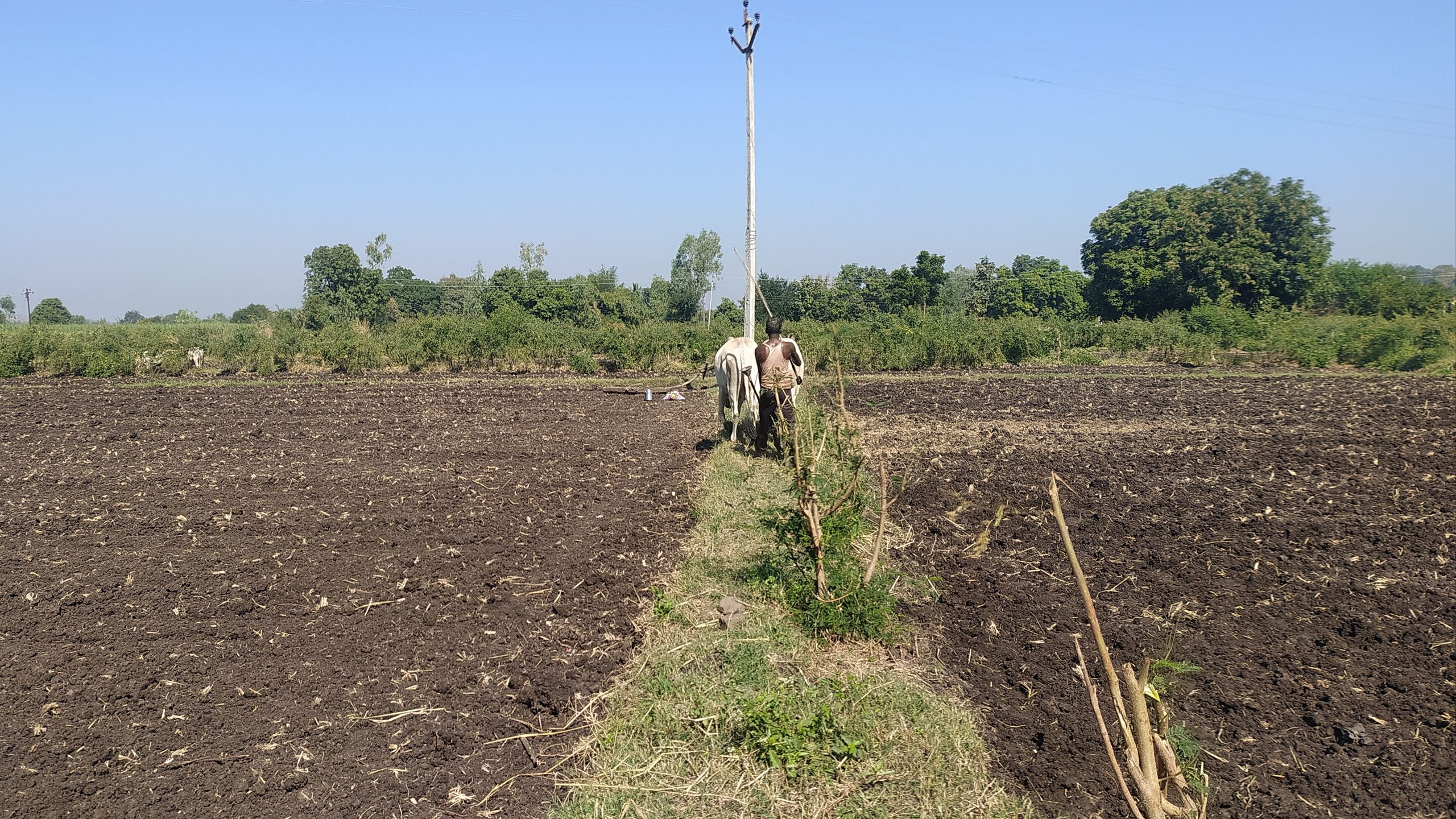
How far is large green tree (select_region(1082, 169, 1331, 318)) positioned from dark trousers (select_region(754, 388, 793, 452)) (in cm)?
3296

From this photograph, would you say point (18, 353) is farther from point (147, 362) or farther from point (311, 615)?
point (311, 615)

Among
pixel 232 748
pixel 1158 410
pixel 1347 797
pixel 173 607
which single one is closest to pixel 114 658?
pixel 173 607

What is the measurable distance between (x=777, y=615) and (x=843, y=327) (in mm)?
21121

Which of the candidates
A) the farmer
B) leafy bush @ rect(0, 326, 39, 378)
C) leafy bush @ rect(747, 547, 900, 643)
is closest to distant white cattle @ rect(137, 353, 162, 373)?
leafy bush @ rect(0, 326, 39, 378)

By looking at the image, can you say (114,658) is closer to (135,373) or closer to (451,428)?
(451,428)

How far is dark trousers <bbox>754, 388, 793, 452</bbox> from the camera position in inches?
363

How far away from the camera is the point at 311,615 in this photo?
18.3ft

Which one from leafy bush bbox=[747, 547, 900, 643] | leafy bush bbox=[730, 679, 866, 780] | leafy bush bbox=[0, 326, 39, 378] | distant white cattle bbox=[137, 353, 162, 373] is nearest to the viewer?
leafy bush bbox=[730, 679, 866, 780]

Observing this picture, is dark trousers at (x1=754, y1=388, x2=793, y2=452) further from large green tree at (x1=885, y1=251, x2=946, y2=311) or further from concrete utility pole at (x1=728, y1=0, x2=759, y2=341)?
→ large green tree at (x1=885, y1=251, x2=946, y2=311)

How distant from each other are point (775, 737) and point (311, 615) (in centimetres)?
332

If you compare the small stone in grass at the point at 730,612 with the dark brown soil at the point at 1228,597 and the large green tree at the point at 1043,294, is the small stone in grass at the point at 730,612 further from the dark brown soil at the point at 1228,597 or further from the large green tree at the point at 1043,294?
the large green tree at the point at 1043,294

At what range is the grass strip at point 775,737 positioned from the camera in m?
3.56

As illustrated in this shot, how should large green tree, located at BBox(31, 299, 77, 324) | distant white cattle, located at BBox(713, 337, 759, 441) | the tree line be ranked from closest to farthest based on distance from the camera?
distant white cattle, located at BBox(713, 337, 759, 441) → the tree line → large green tree, located at BBox(31, 299, 77, 324)

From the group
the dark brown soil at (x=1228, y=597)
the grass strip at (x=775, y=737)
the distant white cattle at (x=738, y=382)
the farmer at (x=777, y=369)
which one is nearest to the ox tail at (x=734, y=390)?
the distant white cattle at (x=738, y=382)
